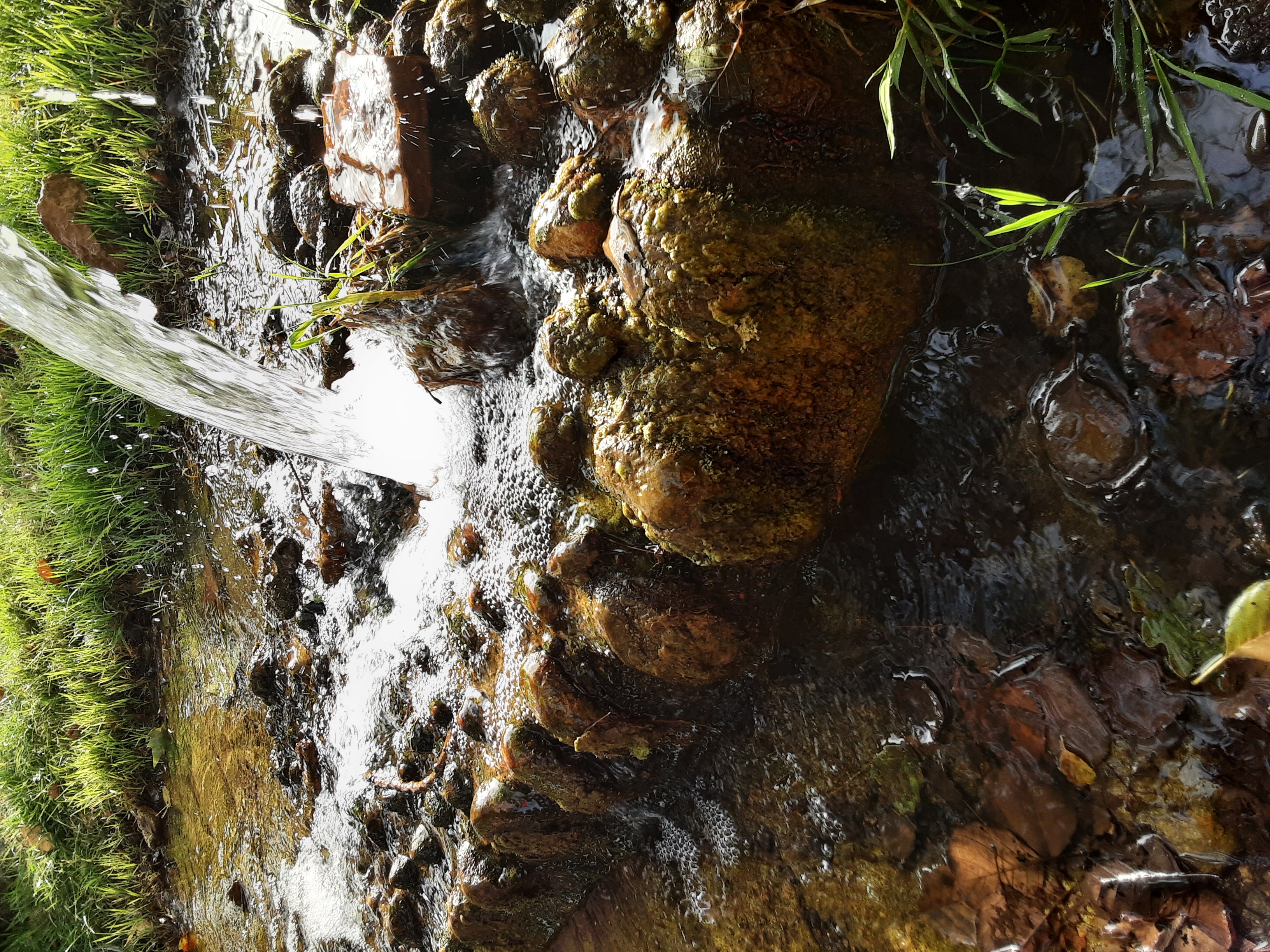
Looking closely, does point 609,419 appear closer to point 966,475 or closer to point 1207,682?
point 966,475

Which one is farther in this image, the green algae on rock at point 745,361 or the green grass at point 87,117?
the green grass at point 87,117

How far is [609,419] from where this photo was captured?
4.65 feet

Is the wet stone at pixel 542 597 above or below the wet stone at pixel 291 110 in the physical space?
below

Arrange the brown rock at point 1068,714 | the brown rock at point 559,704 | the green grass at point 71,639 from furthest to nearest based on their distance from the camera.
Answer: the green grass at point 71,639
the brown rock at point 559,704
the brown rock at point 1068,714

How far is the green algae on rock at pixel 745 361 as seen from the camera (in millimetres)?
1241

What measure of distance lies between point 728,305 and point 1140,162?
1.92 feet

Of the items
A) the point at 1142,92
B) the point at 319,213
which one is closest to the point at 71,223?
the point at 319,213

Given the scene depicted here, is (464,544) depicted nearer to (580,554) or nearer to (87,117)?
(580,554)

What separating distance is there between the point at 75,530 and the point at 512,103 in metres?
3.54

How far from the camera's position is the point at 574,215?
1414 mm

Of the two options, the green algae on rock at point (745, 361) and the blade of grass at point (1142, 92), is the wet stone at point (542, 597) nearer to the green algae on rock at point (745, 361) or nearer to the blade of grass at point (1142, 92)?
the green algae on rock at point (745, 361)

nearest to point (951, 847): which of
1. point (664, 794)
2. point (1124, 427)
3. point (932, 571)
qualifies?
point (932, 571)

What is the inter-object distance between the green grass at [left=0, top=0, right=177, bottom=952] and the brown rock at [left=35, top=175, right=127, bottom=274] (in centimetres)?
5

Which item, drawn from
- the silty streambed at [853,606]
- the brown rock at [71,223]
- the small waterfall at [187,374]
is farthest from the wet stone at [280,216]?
the brown rock at [71,223]
